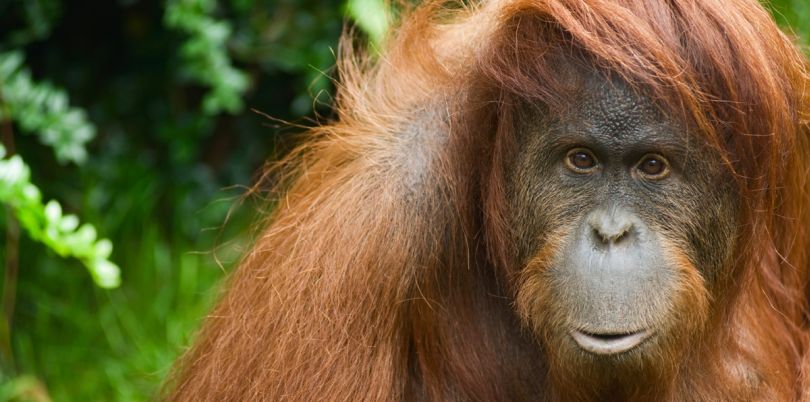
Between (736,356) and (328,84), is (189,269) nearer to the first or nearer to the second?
(328,84)

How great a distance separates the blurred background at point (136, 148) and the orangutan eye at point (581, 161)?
1432 mm

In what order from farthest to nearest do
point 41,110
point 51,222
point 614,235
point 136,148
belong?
point 136,148 < point 41,110 < point 51,222 < point 614,235

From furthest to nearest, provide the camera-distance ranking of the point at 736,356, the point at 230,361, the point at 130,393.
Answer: the point at 130,393
the point at 736,356
the point at 230,361

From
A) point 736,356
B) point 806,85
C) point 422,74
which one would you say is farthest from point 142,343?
point 806,85

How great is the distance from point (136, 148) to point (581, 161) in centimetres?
303

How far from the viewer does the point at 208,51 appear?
4.62 metres

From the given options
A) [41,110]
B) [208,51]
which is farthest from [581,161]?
[41,110]

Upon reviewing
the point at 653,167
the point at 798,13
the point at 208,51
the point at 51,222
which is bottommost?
the point at 798,13

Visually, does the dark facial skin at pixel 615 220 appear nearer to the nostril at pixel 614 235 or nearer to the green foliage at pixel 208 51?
the nostril at pixel 614 235

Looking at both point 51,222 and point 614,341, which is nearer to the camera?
point 614,341

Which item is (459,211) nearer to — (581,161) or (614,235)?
(581,161)

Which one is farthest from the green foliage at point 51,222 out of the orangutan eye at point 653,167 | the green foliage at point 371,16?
the orangutan eye at point 653,167

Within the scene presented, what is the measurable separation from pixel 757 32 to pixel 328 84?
2.64 metres

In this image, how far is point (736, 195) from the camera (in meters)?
3.02
